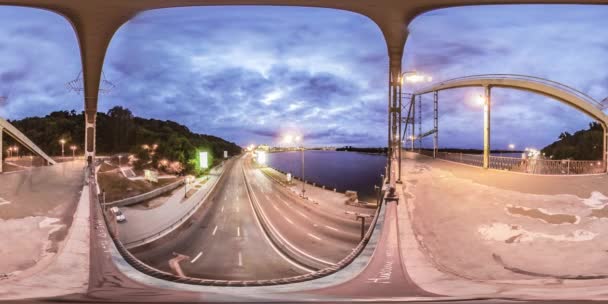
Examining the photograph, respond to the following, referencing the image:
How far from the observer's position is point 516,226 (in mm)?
5625

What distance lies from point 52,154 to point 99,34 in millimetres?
12861

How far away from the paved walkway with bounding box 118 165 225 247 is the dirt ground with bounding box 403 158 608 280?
10.5 metres

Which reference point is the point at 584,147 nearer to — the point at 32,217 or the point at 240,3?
the point at 240,3

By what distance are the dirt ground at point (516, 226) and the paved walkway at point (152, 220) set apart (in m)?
10.5

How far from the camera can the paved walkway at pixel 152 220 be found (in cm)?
1263

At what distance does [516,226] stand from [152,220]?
48.8ft

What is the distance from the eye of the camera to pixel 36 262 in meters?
4.92

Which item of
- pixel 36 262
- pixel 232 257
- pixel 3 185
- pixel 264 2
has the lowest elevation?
pixel 232 257

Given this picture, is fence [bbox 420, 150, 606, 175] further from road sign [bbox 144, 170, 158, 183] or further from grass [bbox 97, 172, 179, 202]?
road sign [bbox 144, 170, 158, 183]

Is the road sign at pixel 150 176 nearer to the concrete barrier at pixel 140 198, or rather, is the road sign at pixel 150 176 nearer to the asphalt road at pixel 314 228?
the concrete barrier at pixel 140 198

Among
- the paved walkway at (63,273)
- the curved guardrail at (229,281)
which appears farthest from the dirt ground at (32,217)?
the curved guardrail at (229,281)

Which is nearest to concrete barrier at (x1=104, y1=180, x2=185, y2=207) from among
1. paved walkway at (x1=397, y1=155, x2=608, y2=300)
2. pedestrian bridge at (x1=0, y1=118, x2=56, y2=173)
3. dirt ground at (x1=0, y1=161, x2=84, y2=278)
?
pedestrian bridge at (x1=0, y1=118, x2=56, y2=173)

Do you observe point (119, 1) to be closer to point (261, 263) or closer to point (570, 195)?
point (261, 263)

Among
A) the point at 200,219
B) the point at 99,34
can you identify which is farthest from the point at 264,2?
the point at 200,219
